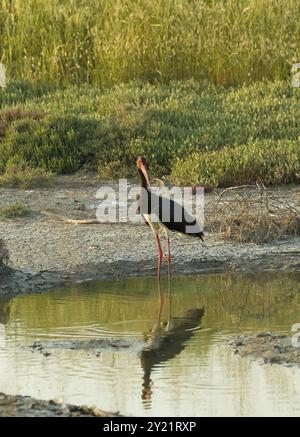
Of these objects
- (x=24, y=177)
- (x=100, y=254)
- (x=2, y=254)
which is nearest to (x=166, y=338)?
(x=2, y=254)

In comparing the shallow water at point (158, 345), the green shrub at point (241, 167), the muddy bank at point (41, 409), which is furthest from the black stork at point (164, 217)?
the muddy bank at point (41, 409)

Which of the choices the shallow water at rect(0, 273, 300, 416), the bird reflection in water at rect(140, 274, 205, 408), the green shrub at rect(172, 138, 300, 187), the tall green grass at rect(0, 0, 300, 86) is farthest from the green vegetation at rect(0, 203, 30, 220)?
the tall green grass at rect(0, 0, 300, 86)

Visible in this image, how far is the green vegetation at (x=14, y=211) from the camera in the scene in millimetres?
11682

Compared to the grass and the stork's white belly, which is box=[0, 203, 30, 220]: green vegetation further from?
the grass

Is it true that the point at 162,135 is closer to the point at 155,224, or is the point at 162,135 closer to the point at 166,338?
the point at 155,224

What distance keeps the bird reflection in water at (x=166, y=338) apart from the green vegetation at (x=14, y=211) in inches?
112

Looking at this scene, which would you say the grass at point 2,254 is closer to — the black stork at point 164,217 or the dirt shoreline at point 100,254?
the dirt shoreline at point 100,254

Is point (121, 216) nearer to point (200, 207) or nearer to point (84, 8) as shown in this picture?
point (200, 207)

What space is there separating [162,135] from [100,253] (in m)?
3.37

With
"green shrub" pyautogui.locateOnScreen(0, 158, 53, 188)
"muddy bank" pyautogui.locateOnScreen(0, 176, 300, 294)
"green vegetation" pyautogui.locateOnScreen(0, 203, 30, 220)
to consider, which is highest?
"muddy bank" pyautogui.locateOnScreen(0, 176, 300, 294)

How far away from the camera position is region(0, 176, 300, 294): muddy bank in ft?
32.8

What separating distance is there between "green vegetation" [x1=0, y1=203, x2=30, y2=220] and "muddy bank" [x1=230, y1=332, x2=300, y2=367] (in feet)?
13.7

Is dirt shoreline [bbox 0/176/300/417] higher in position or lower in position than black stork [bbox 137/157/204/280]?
lower
